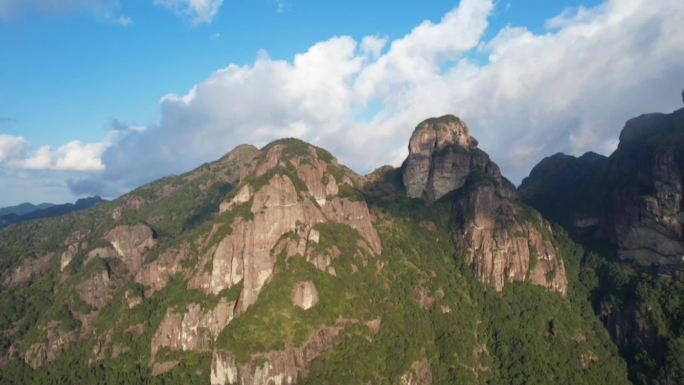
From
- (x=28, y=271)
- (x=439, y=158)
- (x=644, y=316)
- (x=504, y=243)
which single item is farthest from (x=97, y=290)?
(x=644, y=316)

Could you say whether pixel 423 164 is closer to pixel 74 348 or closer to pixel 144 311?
pixel 144 311

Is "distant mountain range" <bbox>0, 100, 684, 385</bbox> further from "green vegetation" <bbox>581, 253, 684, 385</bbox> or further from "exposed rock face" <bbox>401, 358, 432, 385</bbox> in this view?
"exposed rock face" <bbox>401, 358, 432, 385</bbox>

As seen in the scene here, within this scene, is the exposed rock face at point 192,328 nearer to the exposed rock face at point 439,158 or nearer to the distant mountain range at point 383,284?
the distant mountain range at point 383,284

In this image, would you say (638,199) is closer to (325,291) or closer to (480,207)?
(480,207)

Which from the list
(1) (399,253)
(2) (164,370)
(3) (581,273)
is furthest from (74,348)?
(3) (581,273)

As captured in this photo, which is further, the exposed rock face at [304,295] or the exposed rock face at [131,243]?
the exposed rock face at [131,243]

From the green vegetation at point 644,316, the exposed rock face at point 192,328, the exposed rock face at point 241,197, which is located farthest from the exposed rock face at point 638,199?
the exposed rock face at point 192,328
